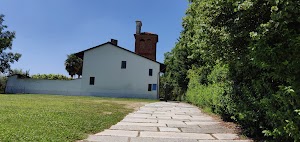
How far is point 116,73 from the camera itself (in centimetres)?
3159

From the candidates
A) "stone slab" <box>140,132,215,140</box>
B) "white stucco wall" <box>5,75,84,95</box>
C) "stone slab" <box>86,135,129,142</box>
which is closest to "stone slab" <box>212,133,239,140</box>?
"stone slab" <box>140,132,215,140</box>

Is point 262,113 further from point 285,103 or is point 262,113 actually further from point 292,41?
point 292,41

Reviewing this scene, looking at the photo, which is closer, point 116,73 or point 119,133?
point 119,133

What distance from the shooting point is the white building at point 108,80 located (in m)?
31.2

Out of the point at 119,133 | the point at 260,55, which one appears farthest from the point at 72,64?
the point at 260,55

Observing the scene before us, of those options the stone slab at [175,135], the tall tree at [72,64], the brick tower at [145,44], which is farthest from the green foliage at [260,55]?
the tall tree at [72,64]

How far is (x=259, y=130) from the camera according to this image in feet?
16.6

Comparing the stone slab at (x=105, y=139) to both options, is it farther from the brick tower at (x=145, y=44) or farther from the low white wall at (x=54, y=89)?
the brick tower at (x=145, y=44)

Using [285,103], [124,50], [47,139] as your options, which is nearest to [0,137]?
[47,139]

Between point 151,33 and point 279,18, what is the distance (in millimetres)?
40765

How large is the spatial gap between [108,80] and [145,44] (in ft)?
44.4

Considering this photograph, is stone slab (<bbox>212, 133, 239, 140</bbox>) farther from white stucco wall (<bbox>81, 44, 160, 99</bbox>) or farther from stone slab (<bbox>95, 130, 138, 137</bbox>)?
white stucco wall (<bbox>81, 44, 160, 99</bbox>)

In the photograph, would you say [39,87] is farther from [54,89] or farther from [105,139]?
[105,139]

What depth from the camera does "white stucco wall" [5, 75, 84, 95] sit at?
31188 mm
